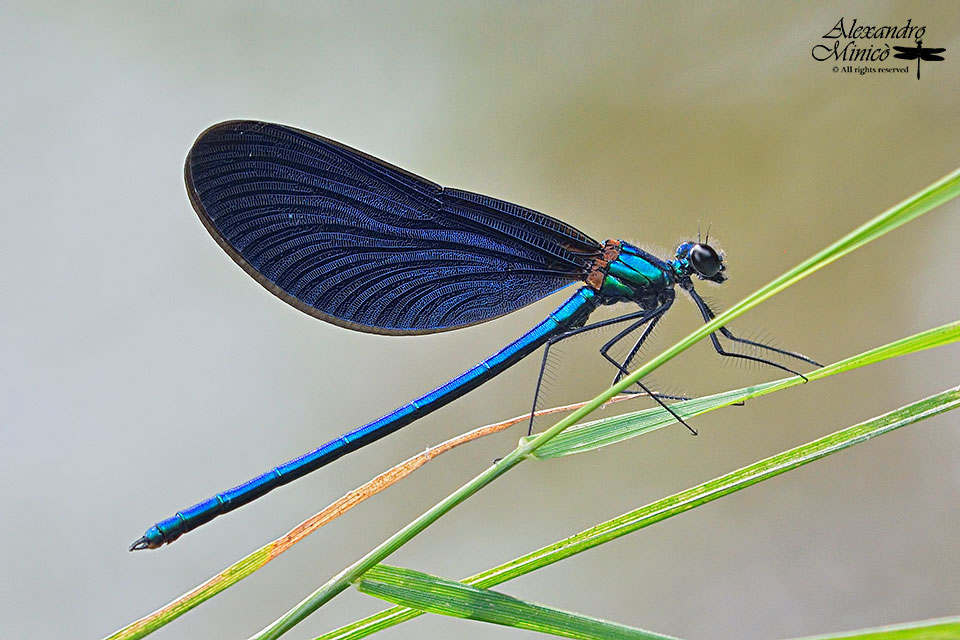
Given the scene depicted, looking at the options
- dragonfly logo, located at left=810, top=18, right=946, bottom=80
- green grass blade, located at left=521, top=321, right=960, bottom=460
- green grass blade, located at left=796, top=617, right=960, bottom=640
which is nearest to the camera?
green grass blade, located at left=796, top=617, right=960, bottom=640

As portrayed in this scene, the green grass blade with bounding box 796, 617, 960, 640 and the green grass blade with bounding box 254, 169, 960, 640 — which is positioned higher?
the green grass blade with bounding box 254, 169, 960, 640

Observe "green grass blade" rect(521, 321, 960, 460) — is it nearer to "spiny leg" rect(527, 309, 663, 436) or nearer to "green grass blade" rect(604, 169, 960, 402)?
"green grass blade" rect(604, 169, 960, 402)

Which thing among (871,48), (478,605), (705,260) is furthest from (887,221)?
(871,48)

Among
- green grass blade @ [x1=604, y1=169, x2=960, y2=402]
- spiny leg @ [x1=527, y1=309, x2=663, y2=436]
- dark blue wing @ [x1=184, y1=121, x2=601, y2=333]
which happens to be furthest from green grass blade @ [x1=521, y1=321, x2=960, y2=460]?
dark blue wing @ [x1=184, y1=121, x2=601, y2=333]

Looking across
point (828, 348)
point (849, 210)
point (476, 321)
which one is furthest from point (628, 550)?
point (476, 321)

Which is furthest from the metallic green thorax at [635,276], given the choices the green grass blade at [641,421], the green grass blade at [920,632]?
the green grass blade at [920,632]

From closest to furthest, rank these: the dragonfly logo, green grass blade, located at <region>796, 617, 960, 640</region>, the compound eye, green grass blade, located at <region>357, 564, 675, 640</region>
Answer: green grass blade, located at <region>796, 617, 960, 640</region>, green grass blade, located at <region>357, 564, 675, 640</region>, the compound eye, the dragonfly logo

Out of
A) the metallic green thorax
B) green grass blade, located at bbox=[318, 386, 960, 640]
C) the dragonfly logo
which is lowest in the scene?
green grass blade, located at bbox=[318, 386, 960, 640]
